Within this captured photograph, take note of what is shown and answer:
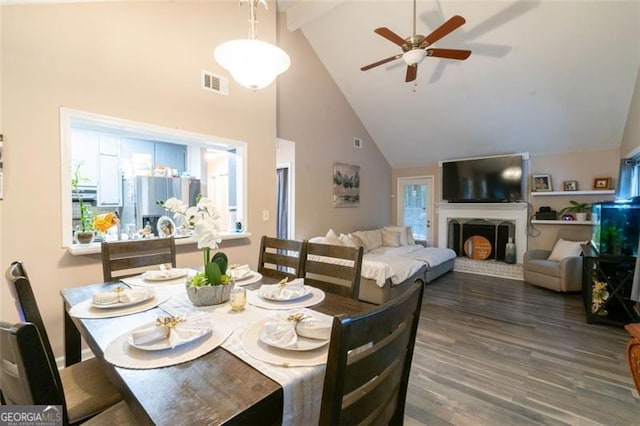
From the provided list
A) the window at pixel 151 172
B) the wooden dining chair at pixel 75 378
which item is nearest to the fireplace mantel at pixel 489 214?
the window at pixel 151 172

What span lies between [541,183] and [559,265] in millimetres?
1644

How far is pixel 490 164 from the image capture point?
17.3 ft

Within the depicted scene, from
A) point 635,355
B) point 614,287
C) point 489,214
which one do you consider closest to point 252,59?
point 635,355

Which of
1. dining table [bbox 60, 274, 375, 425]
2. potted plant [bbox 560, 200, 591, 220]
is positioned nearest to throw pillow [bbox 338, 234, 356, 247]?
dining table [bbox 60, 274, 375, 425]

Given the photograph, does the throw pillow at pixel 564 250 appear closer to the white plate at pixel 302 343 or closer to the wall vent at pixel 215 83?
the white plate at pixel 302 343

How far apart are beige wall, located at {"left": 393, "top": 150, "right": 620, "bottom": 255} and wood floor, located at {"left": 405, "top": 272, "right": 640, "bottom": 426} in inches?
62.8

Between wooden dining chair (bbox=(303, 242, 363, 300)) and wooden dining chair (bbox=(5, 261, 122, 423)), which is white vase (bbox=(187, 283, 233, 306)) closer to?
wooden dining chair (bbox=(5, 261, 122, 423))

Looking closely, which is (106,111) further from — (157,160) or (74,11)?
(157,160)

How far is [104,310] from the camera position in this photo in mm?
1309

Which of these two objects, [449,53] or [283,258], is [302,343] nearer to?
[283,258]

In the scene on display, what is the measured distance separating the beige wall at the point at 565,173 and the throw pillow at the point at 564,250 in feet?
1.13

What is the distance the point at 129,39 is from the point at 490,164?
560 centimetres

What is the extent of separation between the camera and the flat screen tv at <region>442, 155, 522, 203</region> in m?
5.09

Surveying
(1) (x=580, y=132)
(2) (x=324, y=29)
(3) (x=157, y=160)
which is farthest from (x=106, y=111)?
(1) (x=580, y=132)
